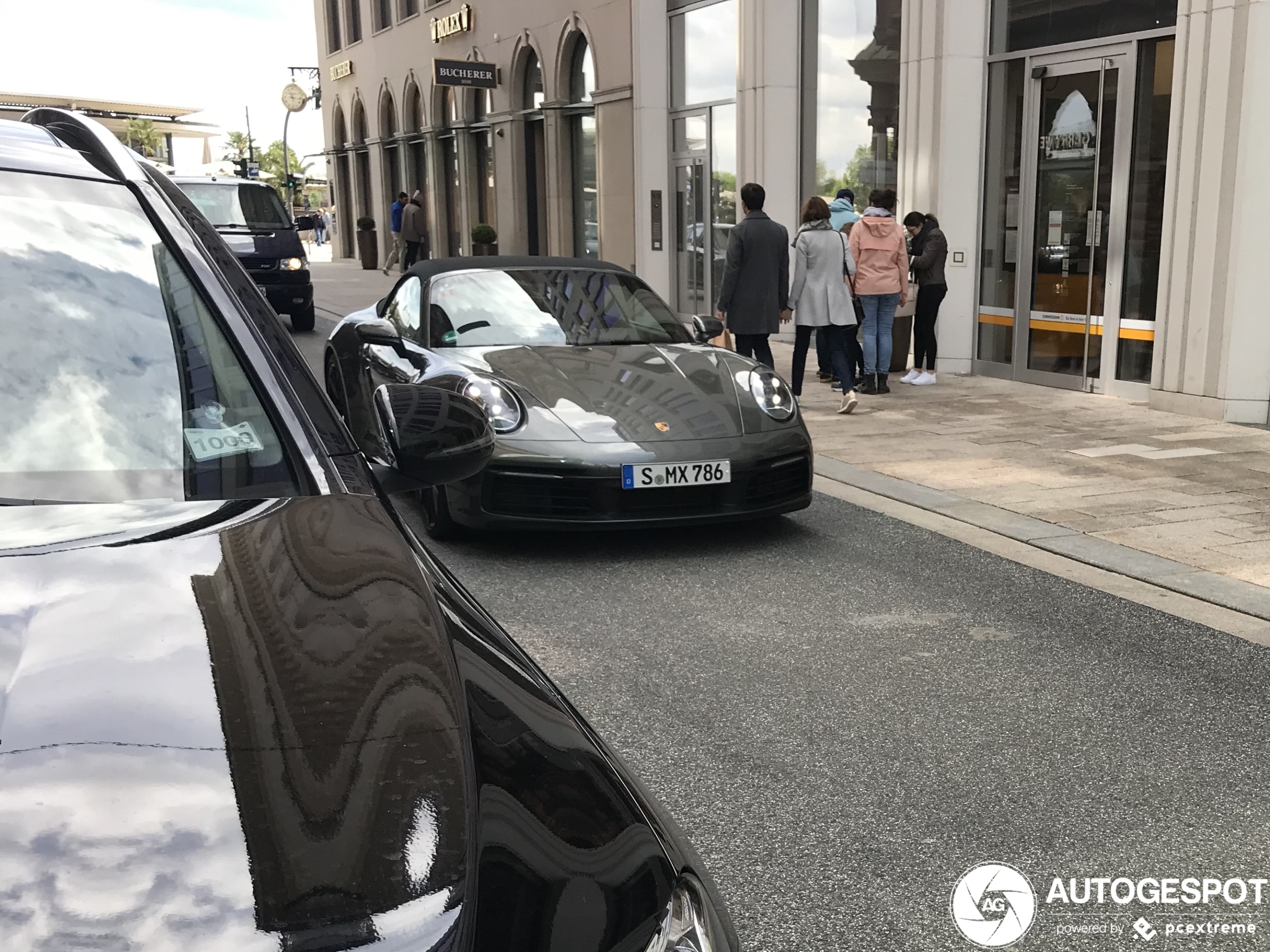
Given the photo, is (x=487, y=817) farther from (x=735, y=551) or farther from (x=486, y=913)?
(x=735, y=551)

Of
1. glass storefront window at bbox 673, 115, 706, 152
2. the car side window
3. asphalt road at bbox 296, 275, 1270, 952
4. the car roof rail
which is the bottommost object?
asphalt road at bbox 296, 275, 1270, 952

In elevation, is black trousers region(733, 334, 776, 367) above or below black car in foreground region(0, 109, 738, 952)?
below

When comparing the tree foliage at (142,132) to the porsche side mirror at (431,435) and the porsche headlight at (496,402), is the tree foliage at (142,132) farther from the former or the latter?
the porsche side mirror at (431,435)

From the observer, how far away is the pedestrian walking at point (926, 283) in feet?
39.9

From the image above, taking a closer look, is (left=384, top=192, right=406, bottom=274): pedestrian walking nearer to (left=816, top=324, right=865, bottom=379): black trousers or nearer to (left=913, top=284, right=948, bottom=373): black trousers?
(left=816, top=324, right=865, bottom=379): black trousers

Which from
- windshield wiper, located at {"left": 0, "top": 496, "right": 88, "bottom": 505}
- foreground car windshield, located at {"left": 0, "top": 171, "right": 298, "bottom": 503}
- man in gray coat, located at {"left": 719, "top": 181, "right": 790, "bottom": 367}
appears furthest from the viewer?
man in gray coat, located at {"left": 719, "top": 181, "right": 790, "bottom": 367}

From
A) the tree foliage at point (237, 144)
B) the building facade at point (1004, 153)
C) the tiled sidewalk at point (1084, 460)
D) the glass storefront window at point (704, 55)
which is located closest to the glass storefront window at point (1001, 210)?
the building facade at point (1004, 153)

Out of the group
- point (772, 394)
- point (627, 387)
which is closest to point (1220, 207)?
point (772, 394)

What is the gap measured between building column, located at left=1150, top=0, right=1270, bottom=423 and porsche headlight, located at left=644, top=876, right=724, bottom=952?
371 inches

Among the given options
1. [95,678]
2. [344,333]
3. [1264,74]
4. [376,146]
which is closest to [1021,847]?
[95,678]

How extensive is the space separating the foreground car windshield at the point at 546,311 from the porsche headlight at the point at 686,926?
5.57 meters

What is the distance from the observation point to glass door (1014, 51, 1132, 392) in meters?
11.2

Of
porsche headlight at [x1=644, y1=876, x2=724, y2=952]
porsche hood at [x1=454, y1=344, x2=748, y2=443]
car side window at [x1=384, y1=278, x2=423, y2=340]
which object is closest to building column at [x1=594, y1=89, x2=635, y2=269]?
car side window at [x1=384, y1=278, x2=423, y2=340]

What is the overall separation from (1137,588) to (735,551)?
5.81 ft
